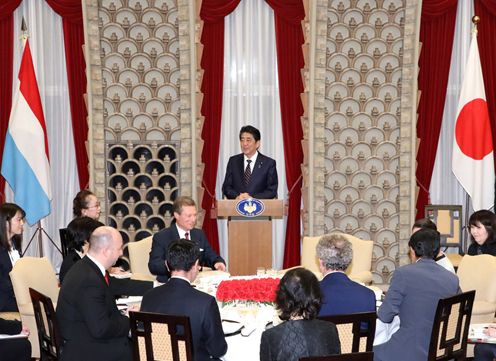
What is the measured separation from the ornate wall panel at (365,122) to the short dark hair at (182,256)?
15.4ft

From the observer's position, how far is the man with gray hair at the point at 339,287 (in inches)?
150

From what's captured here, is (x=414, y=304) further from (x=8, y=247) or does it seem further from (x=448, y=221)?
(x=448, y=221)

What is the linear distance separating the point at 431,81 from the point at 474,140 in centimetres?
96

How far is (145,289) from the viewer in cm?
481

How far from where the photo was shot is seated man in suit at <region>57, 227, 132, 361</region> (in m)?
3.91

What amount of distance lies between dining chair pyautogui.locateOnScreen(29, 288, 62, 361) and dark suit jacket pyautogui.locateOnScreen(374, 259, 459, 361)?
1.94 metres

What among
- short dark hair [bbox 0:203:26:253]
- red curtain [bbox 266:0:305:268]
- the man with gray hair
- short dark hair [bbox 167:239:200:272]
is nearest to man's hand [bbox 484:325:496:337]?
the man with gray hair

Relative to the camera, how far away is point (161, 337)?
3.57m

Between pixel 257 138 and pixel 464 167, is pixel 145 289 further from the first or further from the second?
pixel 464 167

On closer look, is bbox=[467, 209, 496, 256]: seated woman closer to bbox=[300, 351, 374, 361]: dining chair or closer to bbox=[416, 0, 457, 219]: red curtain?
bbox=[416, 0, 457, 219]: red curtain

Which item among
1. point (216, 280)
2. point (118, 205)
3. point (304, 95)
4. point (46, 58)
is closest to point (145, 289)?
point (216, 280)

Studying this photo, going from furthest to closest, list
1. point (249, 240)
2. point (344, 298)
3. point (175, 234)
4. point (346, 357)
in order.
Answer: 1. point (249, 240)
2. point (175, 234)
3. point (344, 298)
4. point (346, 357)

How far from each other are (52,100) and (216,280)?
4.37m

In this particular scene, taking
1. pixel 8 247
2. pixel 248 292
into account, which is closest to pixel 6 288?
pixel 8 247
